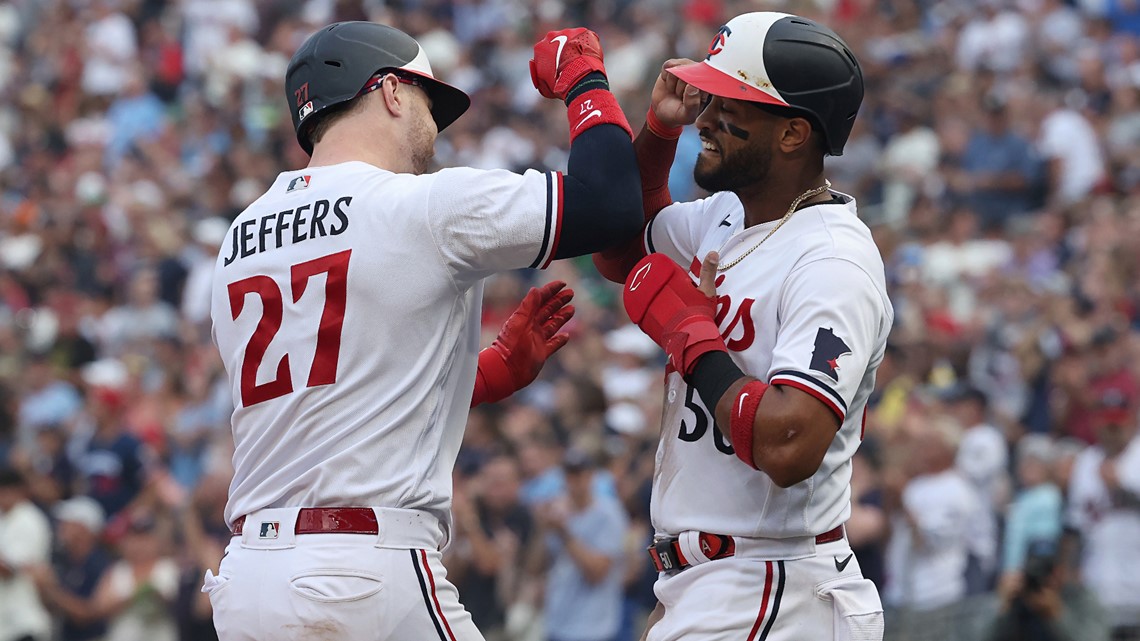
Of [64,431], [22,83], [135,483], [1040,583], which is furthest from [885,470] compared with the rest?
[22,83]

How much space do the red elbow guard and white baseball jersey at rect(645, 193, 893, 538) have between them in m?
0.06

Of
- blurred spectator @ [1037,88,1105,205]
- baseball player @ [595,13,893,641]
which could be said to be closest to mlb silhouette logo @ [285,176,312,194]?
baseball player @ [595,13,893,641]

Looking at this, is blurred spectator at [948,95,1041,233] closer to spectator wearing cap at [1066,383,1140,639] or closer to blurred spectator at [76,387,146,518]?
spectator wearing cap at [1066,383,1140,639]

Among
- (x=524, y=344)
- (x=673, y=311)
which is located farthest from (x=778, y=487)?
(x=524, y=344)

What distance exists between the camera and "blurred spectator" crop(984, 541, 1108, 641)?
739 centimetres

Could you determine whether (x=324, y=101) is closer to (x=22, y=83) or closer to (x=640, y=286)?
(x=640, y=286)

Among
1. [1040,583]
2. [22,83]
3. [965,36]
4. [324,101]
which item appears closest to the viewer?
[324,101]

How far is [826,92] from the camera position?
4.40 m

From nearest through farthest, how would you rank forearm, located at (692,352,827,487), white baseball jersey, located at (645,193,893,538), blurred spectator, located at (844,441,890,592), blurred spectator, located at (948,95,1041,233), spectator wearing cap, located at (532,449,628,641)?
forearm, located at (692,352,827,487)
white baseball jersey, located at (645,193,893,538)
blurred spectator, located at (844,441,890,592)
spectator wearing cap, located at (532,449,628,641)
blurred spectator, located at (948,95,1041,233)

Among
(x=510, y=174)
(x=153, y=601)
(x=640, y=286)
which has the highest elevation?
(x=510, y=174)

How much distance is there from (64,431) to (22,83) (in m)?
7.96

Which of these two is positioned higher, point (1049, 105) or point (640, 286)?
point (640, 286)

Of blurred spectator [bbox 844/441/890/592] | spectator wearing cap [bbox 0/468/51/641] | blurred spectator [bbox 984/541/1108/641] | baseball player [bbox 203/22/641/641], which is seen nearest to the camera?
baseball player [bbox 203/22/641/641]

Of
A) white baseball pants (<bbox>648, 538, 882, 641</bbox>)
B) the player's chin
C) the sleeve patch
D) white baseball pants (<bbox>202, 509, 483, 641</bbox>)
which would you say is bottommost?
white baseball pants (<bbox>648, 538, 882, 641</bbox>)
